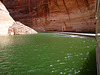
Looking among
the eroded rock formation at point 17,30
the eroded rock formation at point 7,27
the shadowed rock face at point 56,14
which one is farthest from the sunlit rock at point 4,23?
the shadowed rock face at point 56,14

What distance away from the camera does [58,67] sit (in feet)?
10.1

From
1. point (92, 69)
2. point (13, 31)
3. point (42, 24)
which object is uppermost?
point (42, 24)

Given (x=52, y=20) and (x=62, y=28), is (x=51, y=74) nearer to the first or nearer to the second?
(x=62, y=28)

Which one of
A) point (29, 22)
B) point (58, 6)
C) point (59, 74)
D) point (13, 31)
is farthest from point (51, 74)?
point (29, 22)

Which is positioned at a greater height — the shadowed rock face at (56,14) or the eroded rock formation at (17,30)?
the shadowed rock face at (56,14)

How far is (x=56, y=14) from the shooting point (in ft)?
99.8

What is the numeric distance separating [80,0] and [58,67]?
2391 cm

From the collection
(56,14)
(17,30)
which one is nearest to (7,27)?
(17,30)

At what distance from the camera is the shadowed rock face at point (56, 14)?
21.2m

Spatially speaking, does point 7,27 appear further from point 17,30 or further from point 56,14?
point 56,14

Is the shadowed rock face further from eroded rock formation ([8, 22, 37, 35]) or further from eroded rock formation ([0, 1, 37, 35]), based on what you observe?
eroded rock formation ([0, 1, 37, 35])

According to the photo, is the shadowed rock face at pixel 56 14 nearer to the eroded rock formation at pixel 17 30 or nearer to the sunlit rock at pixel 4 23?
the eroded rock formation at pixel 17 30

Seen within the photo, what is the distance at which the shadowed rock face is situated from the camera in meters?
21.2

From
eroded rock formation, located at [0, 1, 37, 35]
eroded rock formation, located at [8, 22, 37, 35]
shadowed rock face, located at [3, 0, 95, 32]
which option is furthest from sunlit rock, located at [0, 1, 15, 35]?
shadowed rock face, located at [3, 0, 95, 32]
